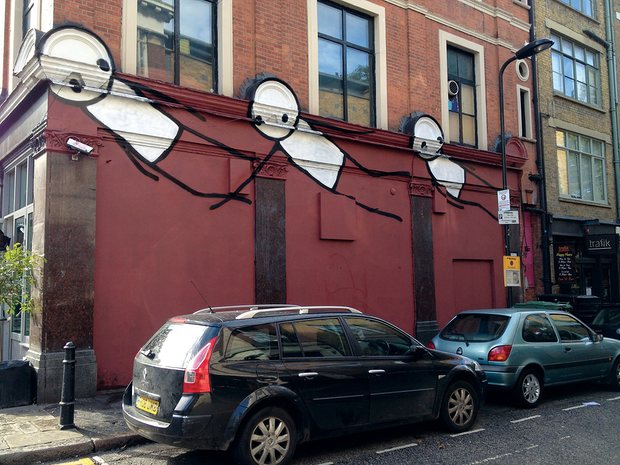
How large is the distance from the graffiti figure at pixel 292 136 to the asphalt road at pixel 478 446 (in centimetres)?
518

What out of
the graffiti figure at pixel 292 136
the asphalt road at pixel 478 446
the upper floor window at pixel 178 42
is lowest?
the asphalt road at pixel 478 446

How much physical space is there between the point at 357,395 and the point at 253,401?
1.31m

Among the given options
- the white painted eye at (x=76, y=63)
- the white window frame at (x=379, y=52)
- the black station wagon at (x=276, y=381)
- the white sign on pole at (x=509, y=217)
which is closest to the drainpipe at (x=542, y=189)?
the white sign on pole at (x=509, y=217)

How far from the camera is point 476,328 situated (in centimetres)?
882

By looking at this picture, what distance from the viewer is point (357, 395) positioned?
19.8 ft

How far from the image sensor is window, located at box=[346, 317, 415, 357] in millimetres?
6371

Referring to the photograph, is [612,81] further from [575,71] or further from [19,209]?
[19,209]

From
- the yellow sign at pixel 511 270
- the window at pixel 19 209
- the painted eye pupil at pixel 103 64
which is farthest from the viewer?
the yellow sign at pixel 511 270

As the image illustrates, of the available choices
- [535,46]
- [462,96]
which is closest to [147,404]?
[535,46]

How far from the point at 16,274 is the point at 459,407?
637 cm

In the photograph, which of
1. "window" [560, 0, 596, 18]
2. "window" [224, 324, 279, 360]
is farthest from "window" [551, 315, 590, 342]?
"window" [560, 0, 596, 18]

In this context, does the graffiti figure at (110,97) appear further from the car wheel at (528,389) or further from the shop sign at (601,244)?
the shop sign at (601,244)

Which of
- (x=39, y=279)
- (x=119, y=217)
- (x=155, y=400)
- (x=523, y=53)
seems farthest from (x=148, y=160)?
(x=523, y=53)

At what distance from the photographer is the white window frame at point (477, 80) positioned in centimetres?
1441
